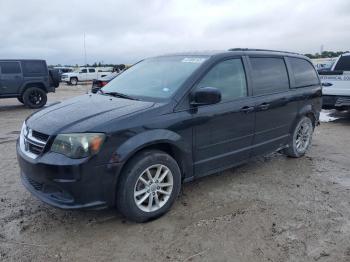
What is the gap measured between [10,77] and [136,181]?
11.2 metres

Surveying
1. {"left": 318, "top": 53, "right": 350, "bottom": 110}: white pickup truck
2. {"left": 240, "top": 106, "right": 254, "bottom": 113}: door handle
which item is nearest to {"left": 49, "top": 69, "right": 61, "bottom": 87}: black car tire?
{"left": 318, "top": 53, "right": 350, "bottom": 110}: white pickup truck

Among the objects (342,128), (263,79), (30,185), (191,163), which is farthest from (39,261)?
(342,128)

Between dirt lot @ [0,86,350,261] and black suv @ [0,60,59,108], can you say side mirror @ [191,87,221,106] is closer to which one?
dirt lot @ [0,86,350,261]

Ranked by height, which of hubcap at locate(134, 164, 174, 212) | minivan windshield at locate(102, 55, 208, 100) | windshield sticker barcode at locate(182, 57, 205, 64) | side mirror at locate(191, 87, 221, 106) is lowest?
hubcap at locate(134, 164, 174, 212)

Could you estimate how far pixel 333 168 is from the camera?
17.6 feet

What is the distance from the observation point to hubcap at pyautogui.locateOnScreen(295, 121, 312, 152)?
5.81 meters

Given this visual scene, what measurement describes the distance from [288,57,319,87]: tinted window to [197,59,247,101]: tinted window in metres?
1.44

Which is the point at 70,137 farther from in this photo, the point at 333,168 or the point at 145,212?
the point at 333,168

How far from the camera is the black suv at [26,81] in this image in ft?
41.6

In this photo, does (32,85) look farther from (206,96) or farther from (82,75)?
(82,75)

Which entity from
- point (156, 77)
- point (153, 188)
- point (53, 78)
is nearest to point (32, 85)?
point (53, 78)

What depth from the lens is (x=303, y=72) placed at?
18.7ft

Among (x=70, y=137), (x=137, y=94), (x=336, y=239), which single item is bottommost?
(x=336, y=239)

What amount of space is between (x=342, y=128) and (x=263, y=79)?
183 inches
